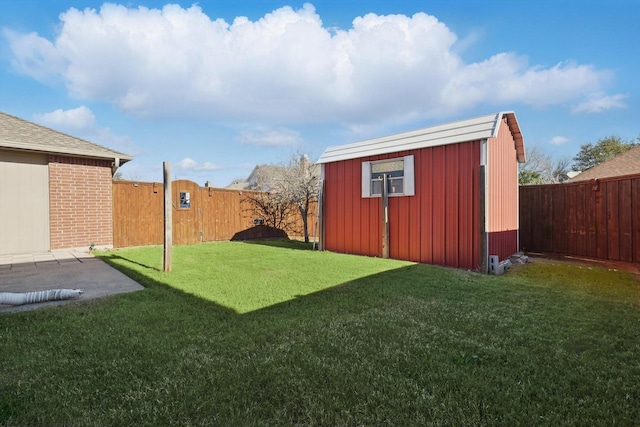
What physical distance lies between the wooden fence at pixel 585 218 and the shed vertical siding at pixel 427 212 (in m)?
3.30

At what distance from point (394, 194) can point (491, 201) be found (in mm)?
2139

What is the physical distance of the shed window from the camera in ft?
24.4

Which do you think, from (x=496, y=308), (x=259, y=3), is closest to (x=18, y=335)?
(x=496, y=308)

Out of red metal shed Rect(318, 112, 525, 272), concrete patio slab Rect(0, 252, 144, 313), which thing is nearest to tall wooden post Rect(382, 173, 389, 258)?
red metal shed Rect(318, 112, 525, 272)

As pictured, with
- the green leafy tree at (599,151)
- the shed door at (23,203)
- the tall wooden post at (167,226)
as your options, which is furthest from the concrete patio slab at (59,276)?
the green leafy tree at (599,151)

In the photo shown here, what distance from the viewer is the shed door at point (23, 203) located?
7.09 meters

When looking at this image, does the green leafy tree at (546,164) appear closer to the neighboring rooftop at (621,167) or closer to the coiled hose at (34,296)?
the neighboring rooftop at (621,167)

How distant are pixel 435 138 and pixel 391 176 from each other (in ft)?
4.50

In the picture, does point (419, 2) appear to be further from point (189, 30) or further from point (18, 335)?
point (18, 335)

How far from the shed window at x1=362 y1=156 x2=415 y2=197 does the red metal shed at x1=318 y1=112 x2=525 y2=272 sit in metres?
0.02

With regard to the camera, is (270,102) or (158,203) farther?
(270,102)

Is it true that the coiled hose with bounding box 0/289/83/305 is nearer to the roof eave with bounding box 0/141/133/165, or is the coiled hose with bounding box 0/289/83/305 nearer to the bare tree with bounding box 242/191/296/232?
the roof eave with bounding box 0/141/133/165

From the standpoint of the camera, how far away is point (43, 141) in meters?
7.48

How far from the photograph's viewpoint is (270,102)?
1496 centimetres
